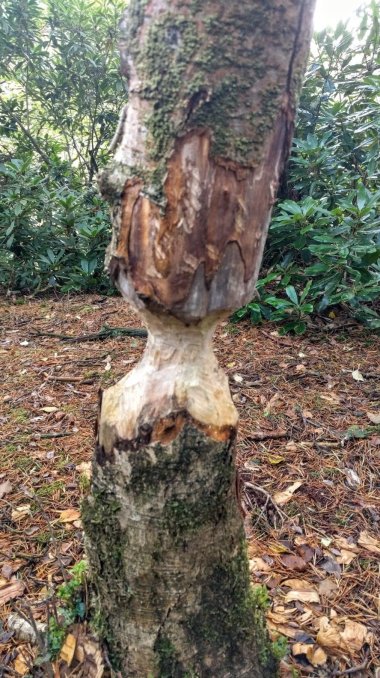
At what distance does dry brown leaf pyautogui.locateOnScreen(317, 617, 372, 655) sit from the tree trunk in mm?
275

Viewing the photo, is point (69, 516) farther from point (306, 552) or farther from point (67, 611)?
point (306, 552)

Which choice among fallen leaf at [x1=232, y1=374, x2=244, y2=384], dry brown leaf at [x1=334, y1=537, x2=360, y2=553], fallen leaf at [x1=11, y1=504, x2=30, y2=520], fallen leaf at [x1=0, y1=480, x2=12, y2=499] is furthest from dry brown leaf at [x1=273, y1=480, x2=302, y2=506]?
fallen leaf at [x1=0, y1=480, x2=12, y2=499]

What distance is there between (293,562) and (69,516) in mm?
864

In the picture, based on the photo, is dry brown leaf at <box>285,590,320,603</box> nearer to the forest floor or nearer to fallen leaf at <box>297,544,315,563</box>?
the forest floor

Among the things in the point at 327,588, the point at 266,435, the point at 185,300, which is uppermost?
the point at 185,300

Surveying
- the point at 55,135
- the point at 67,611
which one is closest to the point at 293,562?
the point at 67,611

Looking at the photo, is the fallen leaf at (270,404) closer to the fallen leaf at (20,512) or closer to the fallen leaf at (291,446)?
the fallen leaf at (291,446)

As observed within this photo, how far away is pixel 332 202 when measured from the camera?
3.79 metres

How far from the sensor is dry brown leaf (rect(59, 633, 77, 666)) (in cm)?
123

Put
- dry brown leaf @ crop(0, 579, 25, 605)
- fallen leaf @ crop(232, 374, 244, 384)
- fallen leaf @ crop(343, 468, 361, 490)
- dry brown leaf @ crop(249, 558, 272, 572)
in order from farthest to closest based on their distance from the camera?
1. fallen leaf @ crop(232, 374, 244, 384)
2. fallen leaf @ crop(343, 468, 361, 490)
3. dry brown leaf @ crop(249, 558, 272, 572)
4. dry brown leaf @ crop(0, 579, 25, 605)

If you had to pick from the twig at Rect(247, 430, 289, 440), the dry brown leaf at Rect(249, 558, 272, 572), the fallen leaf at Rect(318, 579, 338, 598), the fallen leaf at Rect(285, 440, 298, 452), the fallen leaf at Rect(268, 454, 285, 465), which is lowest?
the fallen leaf at Rect(318, 579, 338, 598)

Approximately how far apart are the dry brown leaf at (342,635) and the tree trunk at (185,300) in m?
0.27

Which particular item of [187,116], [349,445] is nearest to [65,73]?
[349,445]

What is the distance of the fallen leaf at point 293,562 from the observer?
5.58 ft
